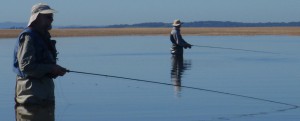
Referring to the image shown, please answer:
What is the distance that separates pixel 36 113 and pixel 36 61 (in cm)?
69

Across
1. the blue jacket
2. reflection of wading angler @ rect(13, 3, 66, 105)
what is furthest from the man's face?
the blue jacket

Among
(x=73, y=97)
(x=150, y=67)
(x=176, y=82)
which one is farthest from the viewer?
(x=150, y=67)

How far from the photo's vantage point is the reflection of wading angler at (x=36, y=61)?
714cm

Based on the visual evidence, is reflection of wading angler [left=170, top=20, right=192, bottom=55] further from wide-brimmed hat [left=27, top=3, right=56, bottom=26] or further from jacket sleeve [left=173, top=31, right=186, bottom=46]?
wide-brimmed hat [left=27, top=3, right=56, bottom=26]

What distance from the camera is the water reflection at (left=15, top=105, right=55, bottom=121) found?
7.54 meters

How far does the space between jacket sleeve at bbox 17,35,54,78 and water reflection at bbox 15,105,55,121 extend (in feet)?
1.45

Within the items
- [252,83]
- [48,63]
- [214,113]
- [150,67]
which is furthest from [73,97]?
[150,67]

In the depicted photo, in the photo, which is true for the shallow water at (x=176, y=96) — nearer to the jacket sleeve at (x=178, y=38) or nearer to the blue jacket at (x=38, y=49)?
the blue jacket at (x=38, y=49)

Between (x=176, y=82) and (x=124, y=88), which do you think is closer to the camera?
(x=124, y=88)

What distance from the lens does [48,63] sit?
736cm

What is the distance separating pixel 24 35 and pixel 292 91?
24.6 feet

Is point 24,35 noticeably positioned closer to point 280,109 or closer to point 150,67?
point 280,109

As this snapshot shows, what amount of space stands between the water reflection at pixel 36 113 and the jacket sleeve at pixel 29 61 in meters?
0.44

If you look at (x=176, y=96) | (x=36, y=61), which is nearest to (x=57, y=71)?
(x=36, y=61)
